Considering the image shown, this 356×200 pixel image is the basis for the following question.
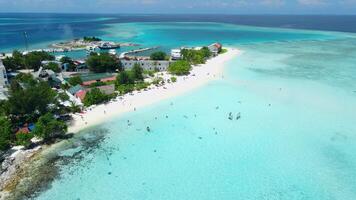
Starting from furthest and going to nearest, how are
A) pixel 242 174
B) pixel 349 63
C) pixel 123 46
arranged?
pixel 123 46, pixel 349 63, pixel 242 174

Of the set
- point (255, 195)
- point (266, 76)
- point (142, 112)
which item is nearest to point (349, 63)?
point (266, 76)

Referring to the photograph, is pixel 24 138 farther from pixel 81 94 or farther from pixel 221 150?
pixel 221 150

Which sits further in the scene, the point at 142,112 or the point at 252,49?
the point at 252,49

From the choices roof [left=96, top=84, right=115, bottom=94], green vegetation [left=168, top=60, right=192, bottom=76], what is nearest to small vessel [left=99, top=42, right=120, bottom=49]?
green vegetation [left=168, top=60, right=192, bottom=76]

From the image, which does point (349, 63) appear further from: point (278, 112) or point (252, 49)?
point (278, 112)

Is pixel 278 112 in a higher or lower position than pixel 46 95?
lower

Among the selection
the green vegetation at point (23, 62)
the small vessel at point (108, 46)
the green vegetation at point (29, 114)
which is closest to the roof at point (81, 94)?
the green vegetation at point (29, 114)

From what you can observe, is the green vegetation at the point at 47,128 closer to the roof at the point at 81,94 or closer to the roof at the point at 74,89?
the roof at the point at 81,94
